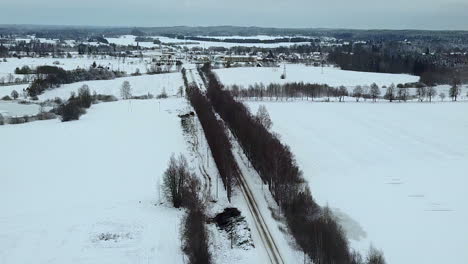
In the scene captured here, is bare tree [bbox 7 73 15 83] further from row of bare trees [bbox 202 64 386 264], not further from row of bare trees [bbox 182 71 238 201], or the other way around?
row of bare trees [bbox 202 64 386 264]

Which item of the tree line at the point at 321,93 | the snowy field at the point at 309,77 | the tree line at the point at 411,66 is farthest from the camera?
the tree line at the point at 411,66

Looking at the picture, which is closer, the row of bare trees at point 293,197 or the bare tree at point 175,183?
the row of bare trees at point 293,197

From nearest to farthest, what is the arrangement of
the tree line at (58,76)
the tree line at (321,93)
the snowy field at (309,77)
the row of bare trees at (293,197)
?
1. the row of bare trees at (293,197)
2. the tree line at (321,93)
3. the tree line at (58,76)
4. the snowy field at (309,77)

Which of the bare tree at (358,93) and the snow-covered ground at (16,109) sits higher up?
the bare tree at (358,93)

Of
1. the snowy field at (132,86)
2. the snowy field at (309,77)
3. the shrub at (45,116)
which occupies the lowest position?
the shrub at (45,116)

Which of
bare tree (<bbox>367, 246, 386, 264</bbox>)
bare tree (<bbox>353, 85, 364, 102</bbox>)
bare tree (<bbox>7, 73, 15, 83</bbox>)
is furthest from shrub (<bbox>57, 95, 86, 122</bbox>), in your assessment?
bare tree (<bbox>353, 85, 364, 102</bbox>)

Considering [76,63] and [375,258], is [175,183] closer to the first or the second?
[375,258]

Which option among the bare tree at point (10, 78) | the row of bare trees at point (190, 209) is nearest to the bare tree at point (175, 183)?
the row of bare trees at point (190, 209)

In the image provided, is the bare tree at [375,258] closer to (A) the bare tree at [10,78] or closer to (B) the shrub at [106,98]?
(B) the shrub at [106,98]
